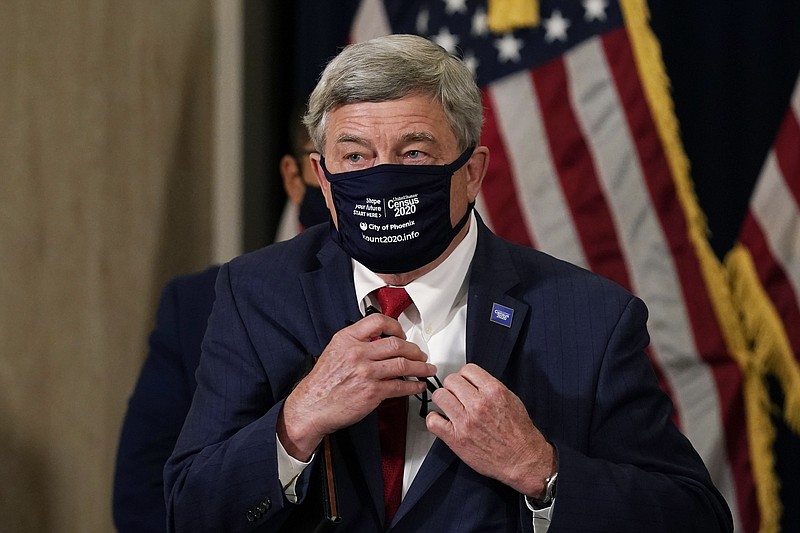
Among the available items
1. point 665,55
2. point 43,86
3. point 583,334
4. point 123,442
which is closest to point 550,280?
point 583,334

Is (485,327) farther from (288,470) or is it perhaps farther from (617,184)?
(617,184)

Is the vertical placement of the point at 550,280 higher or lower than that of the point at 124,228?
higher

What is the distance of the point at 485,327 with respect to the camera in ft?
6.49

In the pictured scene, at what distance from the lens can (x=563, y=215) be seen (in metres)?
4.11

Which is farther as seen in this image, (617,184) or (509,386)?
(617,184)

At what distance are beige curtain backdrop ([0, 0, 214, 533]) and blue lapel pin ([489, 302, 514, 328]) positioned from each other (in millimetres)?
1765

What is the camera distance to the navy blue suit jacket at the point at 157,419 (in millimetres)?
2822

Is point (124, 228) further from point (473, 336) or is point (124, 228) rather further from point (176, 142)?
point (473, 336)

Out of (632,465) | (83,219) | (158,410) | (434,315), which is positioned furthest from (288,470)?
(83,219)

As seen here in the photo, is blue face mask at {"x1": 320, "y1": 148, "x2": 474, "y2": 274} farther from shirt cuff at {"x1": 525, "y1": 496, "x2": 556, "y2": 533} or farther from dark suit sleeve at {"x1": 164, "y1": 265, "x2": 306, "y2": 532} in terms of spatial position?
shirt cuff at {"x1": 525, "y1": 496, "x2": 556, "y2": 533}

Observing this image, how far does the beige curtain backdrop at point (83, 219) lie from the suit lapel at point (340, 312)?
1487 millimetres

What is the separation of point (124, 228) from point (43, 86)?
0.64m

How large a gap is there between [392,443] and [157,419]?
1061 mm

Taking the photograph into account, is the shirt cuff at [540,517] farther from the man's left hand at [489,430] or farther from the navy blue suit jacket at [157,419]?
the navy blue suit jacket at [157,419]
